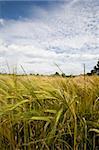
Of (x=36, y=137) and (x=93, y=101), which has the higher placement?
(x=93, y=101)

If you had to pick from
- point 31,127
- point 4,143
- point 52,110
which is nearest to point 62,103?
point 52,110

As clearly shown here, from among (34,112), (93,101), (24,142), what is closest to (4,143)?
(24,142)

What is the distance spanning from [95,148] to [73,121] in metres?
0.22

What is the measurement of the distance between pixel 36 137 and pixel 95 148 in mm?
364

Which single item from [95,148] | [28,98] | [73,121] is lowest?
[95,148]

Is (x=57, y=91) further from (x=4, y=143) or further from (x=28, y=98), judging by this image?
(x=4, y=143)

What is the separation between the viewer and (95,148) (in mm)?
2074

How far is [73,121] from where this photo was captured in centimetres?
203

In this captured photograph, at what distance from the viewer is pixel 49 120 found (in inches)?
79.4

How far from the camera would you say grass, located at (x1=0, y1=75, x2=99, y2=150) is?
6.56 ft

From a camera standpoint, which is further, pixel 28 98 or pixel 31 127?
pixel 28 98

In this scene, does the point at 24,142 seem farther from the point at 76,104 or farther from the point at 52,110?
the point at 76,104

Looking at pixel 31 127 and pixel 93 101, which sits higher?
pixel 93 101

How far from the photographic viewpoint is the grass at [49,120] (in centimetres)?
200
